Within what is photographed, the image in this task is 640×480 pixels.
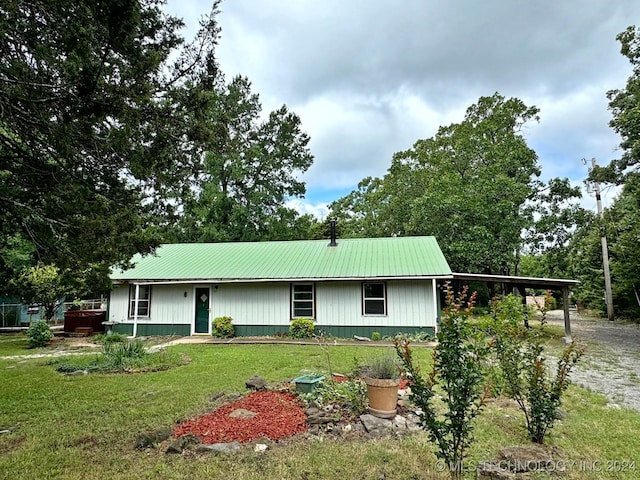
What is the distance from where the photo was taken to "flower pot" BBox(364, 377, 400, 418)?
494 centimetres

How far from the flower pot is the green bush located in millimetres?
10191

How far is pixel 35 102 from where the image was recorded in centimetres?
373

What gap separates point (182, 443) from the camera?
13.8 feet

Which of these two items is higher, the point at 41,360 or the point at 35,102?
the point at 35,102

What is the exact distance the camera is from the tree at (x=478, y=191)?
21781mm

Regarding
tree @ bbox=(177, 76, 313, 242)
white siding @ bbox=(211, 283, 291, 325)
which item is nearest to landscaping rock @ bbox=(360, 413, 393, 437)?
white siding @ bbox=(211, 283, 291, 325)

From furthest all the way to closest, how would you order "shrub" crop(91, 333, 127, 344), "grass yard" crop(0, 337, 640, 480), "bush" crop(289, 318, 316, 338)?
"bush" crop(289, 318, 316, 338) → "shrub" crop(91, 333, 127, 344) → "grass yard" crop(0, 337, 640, 480)

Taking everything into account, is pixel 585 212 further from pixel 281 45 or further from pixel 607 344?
pixel 281 45

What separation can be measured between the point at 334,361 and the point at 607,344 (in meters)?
10.3

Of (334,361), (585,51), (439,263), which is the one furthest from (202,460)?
(585,51)

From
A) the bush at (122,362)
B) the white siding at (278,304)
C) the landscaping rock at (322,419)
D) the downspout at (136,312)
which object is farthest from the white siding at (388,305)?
the landscaping rock at (322,419)

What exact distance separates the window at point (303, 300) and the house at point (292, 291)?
0.04 m

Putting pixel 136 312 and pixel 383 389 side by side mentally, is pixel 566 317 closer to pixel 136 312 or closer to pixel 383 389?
pixel 383 389

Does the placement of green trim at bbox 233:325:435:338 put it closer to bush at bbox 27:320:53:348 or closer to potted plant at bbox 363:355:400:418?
bush at bbox 27:320:53:348
